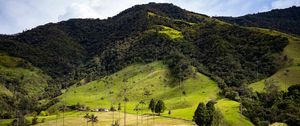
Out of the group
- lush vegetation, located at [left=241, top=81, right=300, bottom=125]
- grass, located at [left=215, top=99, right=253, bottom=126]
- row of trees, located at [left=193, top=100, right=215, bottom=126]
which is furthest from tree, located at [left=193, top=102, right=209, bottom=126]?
lush vegetation, located at [left=241, top=81, right=300, bottom=125]

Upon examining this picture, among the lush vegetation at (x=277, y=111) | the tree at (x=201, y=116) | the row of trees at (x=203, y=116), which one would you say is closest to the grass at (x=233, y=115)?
the lush vegetation at (x=277, y=111)

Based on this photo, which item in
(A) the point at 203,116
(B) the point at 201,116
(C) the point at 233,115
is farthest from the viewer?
(C) the point at 233,115

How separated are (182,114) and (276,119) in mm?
40720

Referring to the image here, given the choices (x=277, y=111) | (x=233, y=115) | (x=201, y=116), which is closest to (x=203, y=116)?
(x=201, y=116)

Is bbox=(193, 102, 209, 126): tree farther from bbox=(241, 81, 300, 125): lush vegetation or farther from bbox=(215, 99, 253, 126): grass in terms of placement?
bbox=(241, 81, 300, 125): lush vegetation

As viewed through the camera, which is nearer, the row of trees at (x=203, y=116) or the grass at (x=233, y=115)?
the row of trees at (x=203, y=116)

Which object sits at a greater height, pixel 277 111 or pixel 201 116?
pixel 277 111

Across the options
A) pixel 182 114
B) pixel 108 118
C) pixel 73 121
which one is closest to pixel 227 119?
pixel 182 114

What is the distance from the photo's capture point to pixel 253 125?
183m

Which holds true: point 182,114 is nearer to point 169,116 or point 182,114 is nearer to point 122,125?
point 169,116

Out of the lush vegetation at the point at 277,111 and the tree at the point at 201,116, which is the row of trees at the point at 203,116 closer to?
the tree at the point at 201,116

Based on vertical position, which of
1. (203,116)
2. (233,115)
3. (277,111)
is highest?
(277,111)

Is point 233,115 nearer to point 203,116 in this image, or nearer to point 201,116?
point 203,116

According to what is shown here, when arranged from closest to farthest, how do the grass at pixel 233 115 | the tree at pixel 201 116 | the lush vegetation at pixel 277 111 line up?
the tree at pixel 201 116 → the grass at pixel 233 115 → the lush vegetation at pixel 277 111
